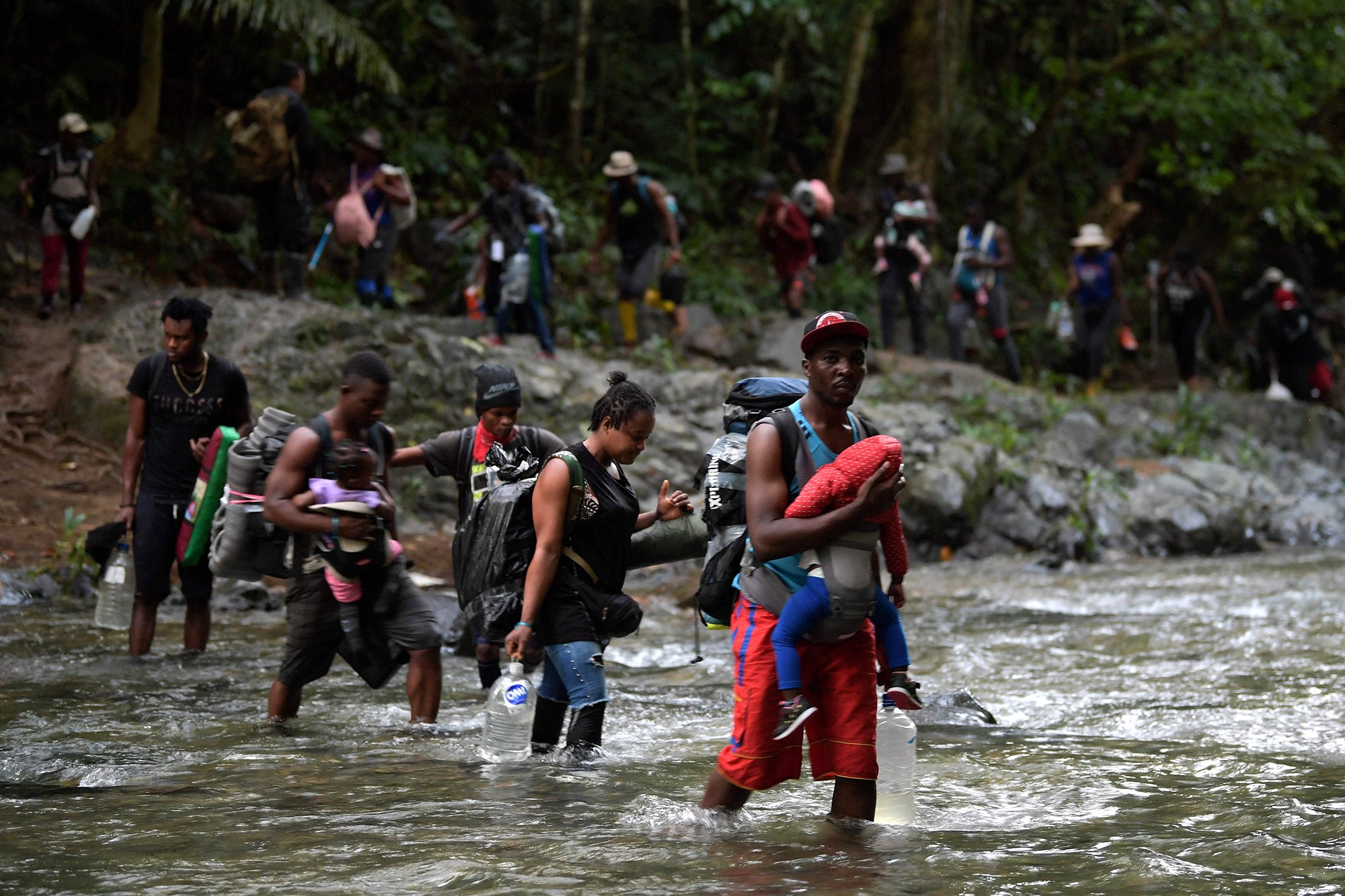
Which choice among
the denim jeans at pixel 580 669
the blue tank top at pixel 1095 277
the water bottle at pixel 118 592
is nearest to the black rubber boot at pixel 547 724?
the denim jeans at pixel 580 669

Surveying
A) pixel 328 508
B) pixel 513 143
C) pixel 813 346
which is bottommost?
pixel 328 508

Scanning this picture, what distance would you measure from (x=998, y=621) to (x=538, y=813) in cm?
646

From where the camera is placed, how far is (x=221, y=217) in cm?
1781

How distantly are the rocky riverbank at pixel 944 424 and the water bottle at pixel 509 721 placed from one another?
279 inches

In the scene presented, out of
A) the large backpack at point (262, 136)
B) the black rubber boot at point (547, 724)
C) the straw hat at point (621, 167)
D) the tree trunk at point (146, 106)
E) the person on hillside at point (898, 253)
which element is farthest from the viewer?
the person on hillside at point (898, 253)

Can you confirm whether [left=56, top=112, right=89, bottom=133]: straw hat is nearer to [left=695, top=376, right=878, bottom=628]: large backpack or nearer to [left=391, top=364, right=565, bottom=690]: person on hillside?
[left=391, top=364, right=565, bottom=690]: person on hillside

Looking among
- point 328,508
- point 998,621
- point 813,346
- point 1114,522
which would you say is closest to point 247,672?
point 328,508

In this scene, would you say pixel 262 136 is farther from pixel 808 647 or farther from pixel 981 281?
pixel 808 647

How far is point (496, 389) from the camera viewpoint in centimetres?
656

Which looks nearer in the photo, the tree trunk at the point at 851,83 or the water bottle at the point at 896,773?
the water bottle at the point at 896,773

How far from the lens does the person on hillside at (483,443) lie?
655cm

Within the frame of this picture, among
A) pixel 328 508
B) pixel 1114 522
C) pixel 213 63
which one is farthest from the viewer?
pixel 213 63

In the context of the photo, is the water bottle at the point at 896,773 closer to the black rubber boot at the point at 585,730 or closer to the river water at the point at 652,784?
the river water at the point at 652,784

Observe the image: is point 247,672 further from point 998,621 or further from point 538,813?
point 998,621
